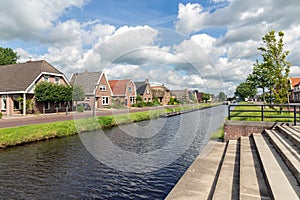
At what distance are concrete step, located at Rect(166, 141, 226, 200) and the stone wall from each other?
11.7 feet

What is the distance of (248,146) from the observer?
31.2 feet

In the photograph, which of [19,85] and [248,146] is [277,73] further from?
[19,85]

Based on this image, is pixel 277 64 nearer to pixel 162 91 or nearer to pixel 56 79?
pixel 162 91

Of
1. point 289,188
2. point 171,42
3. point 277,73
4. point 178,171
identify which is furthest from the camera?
point 277,73

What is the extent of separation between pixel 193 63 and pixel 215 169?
3883 mm

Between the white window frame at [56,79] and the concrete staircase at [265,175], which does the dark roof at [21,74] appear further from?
the concrete staircase at [265,175]

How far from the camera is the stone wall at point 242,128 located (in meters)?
11.8

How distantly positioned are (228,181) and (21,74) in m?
32.9

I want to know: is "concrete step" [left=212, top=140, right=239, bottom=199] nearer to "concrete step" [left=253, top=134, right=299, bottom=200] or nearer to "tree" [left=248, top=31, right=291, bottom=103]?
"concrete step" [left=253, top=134, right=299, bottom=200]

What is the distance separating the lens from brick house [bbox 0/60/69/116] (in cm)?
2862

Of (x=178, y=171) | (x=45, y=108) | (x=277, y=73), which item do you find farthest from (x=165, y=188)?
(x=45, y=108)

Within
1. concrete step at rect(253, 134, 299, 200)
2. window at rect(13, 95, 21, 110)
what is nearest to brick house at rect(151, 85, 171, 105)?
concrete step at rect(253, 134, 299, 200)

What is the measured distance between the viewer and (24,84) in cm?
2902

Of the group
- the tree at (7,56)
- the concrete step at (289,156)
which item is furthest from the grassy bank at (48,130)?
the tree at (7,56)
